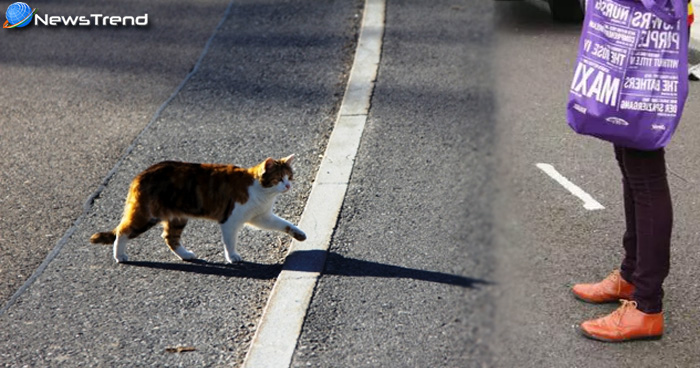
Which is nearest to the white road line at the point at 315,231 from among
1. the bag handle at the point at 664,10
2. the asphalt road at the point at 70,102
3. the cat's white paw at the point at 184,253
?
the cat's white paw at the point at 184,253

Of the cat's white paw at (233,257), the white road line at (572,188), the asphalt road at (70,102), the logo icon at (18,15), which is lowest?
the logo icon at (18,15)

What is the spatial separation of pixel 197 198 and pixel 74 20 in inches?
222

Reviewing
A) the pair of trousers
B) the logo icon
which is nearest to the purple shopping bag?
the pair of trousers

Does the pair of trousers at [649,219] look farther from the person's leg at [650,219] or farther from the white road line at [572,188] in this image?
the white road line at [572,188]

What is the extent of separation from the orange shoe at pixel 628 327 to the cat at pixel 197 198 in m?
1.66

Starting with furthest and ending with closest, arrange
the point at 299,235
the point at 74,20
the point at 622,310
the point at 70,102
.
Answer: the point at 74,20 < the point at 70,102 < the point at 299,235 < the point at 622,310

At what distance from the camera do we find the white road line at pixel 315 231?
13.3ft

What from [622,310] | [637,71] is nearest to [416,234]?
[622,310]

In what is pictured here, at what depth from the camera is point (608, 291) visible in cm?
438

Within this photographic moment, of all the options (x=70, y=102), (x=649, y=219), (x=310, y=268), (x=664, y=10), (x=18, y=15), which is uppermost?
(x=664, y=10)

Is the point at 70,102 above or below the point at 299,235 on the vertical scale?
below

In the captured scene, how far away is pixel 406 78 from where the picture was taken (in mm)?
7676

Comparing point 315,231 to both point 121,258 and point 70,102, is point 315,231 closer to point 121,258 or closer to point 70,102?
point 121,258

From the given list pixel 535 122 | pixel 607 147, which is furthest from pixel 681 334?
pixel 535 122
